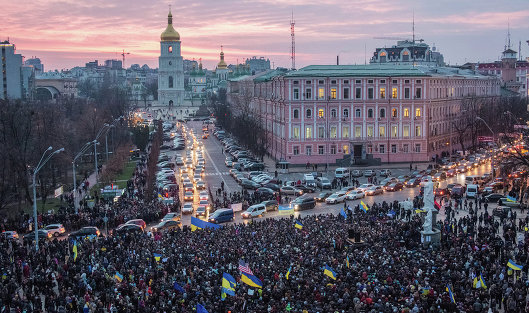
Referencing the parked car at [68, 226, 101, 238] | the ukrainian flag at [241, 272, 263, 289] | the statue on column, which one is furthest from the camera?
the parked car at [68, 226, 101, 238]

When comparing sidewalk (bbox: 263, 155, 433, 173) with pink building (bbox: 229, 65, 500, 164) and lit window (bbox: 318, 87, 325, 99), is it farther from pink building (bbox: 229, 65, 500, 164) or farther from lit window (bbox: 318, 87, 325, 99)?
lit window (bbox: 318, 87, 325, 99)

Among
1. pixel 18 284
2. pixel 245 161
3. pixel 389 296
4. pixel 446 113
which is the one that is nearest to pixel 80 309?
pixel 18 284

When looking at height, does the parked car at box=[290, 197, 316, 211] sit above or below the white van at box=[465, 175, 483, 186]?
below

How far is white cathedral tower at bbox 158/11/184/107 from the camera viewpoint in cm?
13450

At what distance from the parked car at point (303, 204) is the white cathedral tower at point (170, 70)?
99110 millimetres

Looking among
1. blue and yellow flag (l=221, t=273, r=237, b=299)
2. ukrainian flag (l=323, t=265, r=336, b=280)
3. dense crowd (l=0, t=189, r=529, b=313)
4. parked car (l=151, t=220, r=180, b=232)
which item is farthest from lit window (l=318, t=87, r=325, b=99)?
blue and yellow flag (l=221, t=273, r=237, b=299)

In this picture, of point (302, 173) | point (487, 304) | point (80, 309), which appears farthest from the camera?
point (302, 173)

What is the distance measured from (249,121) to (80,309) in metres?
55.3

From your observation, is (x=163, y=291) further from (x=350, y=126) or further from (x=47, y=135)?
(x=350, y=126)

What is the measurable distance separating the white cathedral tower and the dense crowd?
107984 mm

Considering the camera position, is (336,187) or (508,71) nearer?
(336,187)

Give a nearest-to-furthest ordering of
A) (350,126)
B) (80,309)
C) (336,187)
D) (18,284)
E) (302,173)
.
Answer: (80,309)
(18,284)
(336,187)
(302,173)
(350,126)

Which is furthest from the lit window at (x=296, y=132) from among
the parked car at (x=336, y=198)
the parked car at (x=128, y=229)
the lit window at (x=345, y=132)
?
the parked car at (x=128, y=229)

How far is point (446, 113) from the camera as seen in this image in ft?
221
